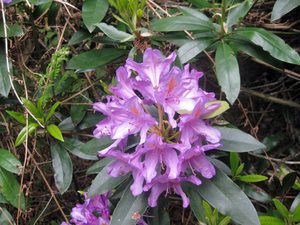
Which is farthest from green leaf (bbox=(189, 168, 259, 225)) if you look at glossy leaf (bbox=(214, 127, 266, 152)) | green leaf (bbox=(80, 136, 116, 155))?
green leaf (bbox=(80, 136, 116, 155))

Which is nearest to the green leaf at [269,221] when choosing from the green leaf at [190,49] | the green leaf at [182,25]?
the green leaf at [190,49]

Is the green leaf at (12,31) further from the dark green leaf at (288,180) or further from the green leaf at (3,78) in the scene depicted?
the dark green leaf at (288,180)

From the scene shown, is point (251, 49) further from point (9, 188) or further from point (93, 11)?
point (9, 188)

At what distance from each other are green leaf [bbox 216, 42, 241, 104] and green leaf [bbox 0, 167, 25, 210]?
3.94ft

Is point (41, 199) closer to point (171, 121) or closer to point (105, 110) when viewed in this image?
point (105, 110)

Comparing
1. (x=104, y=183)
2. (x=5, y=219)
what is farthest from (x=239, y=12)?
(x=5, y=219)

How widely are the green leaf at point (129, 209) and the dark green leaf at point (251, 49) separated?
0.83 meters

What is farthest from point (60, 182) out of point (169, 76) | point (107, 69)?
point (169, 76)

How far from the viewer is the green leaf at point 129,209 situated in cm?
97

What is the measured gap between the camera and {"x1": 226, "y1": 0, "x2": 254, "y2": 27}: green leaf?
1188 millimetres

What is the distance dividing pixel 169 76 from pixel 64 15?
1.11m

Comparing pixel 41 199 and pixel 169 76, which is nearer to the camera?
pixel 169 76

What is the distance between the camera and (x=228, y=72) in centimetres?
108

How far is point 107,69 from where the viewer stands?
1639 millimetres
